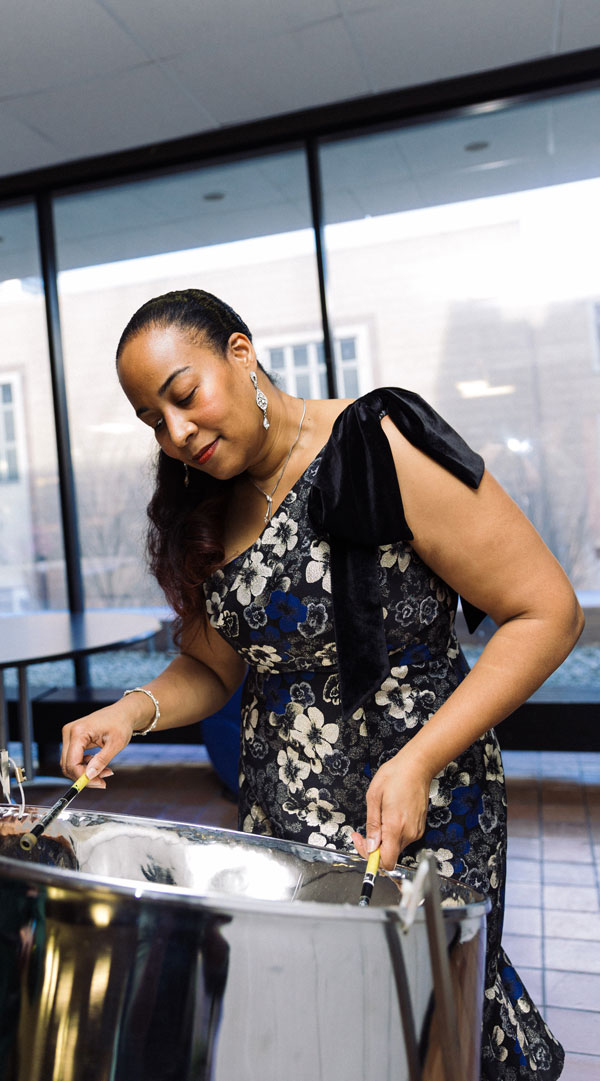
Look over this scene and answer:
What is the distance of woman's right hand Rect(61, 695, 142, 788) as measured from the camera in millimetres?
946

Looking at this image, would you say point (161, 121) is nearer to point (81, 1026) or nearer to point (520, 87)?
point (520, 87)

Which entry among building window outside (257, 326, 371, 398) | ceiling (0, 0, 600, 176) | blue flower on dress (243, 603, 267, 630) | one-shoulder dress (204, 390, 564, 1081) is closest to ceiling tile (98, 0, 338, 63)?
ceiling (0, 0, 600, 176)

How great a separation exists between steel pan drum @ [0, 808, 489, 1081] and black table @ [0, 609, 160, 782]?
5.39ft

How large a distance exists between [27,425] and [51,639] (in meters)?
1.74

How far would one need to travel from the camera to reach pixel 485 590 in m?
Result: 0.90

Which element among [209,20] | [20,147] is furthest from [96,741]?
[20,147]

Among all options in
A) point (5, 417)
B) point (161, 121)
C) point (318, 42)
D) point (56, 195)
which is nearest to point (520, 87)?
point (318, 42)

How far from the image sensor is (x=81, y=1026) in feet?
1.87

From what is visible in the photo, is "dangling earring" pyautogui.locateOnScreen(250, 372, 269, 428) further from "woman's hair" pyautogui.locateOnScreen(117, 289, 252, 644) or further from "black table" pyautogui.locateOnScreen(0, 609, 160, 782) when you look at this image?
"black table" pyautogui.locateOnScreen(0, 609, 160, 782)

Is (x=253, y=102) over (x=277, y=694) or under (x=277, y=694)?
over

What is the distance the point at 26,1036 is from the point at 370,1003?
0.76ft

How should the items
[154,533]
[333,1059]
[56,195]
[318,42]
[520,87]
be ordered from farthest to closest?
[56,195] < [520,87] < [318,42] < [154,533] < [333,1059]

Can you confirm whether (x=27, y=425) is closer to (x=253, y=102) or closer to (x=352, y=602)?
(x=253, y=102)

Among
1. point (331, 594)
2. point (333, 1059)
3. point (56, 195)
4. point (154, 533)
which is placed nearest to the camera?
point (333, 1059)
